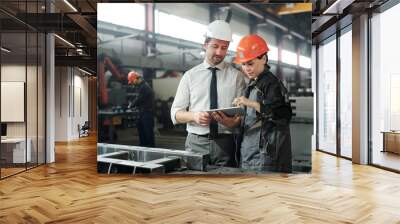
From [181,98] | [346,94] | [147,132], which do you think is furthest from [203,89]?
[346,94]

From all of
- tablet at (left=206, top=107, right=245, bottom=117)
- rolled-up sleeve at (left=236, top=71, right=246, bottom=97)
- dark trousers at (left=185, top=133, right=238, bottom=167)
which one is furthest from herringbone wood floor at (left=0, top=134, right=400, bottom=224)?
rolled-up sleeve at (left=236, top=71, right=246, bottom=97)

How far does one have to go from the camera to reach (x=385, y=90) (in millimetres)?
7082

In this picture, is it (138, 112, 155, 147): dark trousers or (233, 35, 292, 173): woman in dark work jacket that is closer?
(233, 35, 292, 173): woman in dark work jacket

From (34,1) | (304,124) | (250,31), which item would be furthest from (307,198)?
(34,1)

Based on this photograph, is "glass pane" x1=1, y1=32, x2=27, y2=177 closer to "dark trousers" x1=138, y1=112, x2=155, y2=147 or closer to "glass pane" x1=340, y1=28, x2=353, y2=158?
"dark trousers" x1=138, y1=112, x2=155, y2=147

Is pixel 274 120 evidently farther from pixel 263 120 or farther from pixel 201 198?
pixel 201 198

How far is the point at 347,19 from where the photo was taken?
25.3 feet

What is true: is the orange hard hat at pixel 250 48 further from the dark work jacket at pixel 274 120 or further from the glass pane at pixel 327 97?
the glass pane at pixel 327 97

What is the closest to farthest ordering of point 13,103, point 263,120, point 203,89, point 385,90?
1. point 263,120
2. point 203,89
3. point 13,103
4. point 385,90

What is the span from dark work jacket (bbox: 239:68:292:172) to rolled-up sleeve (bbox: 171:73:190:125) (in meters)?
0.98

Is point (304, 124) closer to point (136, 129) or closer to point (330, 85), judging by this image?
point (136, 129)

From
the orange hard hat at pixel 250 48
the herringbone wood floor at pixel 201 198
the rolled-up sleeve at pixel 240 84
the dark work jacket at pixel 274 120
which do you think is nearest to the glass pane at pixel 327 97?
the herringbone wood floor at pixel 201 198

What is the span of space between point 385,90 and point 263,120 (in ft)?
9.08

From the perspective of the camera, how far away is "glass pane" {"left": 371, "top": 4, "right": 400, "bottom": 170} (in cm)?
678
